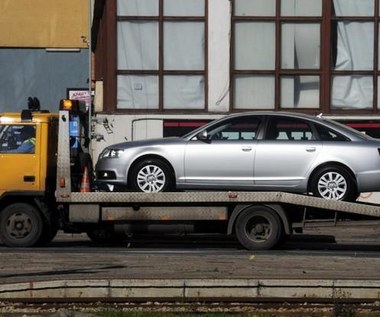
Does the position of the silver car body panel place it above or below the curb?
above

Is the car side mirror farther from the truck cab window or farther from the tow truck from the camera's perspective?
the truck cab window

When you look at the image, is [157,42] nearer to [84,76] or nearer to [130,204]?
[130,204]

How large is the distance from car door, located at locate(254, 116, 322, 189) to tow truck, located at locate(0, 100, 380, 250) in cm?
28

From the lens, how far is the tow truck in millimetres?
15281

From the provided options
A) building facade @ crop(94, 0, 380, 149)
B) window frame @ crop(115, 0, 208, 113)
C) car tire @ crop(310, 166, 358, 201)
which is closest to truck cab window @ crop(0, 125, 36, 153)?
car tire @ crop(310, 166, 358, 201)

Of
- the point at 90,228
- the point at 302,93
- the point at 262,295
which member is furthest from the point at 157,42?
the point at 262,295

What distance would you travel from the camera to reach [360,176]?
15.1 meters

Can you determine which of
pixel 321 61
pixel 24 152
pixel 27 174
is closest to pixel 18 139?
pixel 24 152

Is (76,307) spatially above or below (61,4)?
below

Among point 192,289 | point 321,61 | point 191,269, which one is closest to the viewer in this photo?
point 192,289

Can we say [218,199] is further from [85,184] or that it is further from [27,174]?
[27,174]

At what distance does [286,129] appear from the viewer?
15484 millimetres

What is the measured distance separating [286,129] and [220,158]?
118 cm

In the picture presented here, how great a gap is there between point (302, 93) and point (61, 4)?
18.0 metres
